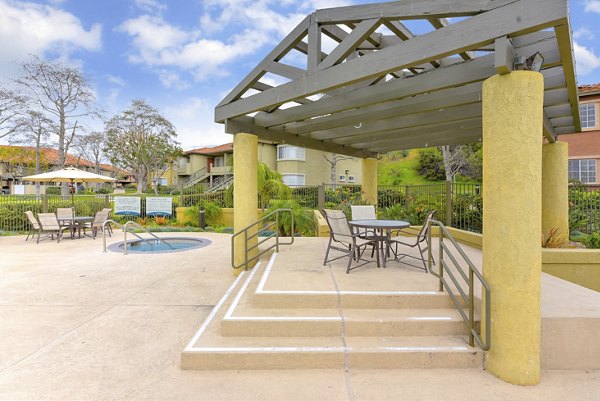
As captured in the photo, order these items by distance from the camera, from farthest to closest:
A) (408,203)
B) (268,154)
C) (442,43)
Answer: (268,154) < (408,203) < (442,43)

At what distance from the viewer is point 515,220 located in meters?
2.89

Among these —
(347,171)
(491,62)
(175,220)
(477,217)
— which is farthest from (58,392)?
(347,171)

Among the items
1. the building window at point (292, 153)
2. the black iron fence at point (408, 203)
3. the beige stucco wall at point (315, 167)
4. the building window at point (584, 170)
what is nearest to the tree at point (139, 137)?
the building window at point (292, 153)

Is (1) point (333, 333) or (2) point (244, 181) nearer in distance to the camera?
(1) point (333, 333)

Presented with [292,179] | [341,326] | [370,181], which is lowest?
[341,326]

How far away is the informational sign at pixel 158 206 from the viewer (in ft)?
49.8

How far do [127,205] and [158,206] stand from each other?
60.8 inches

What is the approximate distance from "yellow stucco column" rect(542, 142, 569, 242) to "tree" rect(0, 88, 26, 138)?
3177 centimetres

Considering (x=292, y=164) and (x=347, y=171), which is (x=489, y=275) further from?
(x=347, y=171)

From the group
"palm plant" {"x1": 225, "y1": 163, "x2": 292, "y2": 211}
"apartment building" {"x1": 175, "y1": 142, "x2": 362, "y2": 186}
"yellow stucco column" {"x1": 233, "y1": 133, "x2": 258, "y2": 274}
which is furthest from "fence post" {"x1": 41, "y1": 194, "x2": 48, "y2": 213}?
"apartment building" {"x1": 175, "y1": 142, "x2": 362, "y2": 186}

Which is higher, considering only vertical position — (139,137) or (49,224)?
(139,137)

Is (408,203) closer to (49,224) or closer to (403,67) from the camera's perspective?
(403,67)

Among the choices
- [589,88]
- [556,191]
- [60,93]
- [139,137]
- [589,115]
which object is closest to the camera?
[556,191]

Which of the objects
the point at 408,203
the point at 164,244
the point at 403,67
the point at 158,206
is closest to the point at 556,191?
the point at 408,203
